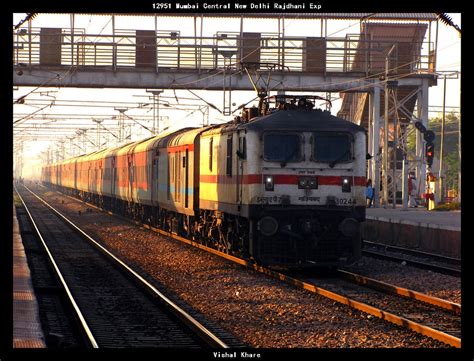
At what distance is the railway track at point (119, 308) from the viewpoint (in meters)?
11.4

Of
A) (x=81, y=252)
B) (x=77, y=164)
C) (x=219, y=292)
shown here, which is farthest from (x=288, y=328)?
(x=77, y=164)

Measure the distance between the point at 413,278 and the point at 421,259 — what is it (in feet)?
17.4

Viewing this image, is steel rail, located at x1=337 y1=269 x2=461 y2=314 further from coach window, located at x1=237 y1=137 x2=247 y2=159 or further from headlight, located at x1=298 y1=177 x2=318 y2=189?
coach window, located at x1=237 y1=137 x2=247 y2=159

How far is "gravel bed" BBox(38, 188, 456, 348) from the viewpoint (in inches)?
441

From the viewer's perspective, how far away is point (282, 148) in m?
18.0

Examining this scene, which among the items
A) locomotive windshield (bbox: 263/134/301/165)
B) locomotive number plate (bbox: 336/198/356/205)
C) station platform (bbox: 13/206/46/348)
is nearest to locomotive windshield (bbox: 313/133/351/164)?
locomotive windshield (bbox: 263/134/301/165)

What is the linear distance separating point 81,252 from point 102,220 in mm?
17442

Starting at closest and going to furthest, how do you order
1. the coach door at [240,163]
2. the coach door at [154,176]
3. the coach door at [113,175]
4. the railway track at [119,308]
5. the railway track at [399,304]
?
the railway track at [119,308] < the railway track at [399,304] < the coach door at [240,163] < the coach door at [154,176] < the coach door at [113,175]

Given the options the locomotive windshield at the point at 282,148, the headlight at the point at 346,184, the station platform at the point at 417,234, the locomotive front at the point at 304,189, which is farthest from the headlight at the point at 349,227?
the station platform at the point at 417,234

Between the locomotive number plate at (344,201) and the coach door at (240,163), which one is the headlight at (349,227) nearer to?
the locomotive number plate at (344,201)

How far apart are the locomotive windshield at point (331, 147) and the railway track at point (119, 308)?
4.59 m

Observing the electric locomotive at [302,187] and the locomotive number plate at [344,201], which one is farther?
the locomotive number plate at [344,201]

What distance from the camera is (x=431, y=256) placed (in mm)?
23188
